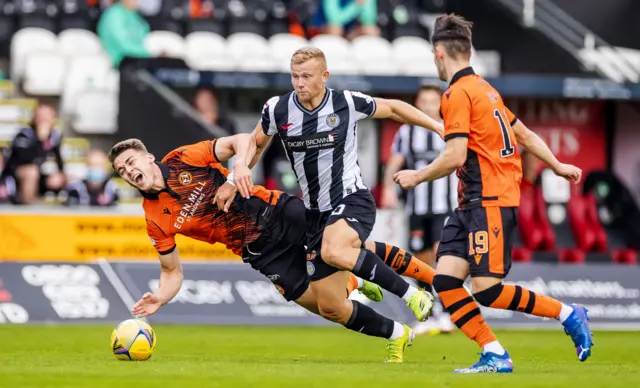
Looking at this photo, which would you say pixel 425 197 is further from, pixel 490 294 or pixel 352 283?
pixel 490 294

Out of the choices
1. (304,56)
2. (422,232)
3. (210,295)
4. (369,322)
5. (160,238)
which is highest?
(304,56)

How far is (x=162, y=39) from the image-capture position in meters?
18.8

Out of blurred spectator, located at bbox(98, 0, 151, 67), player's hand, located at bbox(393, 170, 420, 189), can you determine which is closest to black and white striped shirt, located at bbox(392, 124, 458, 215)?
player's hand, located at bbox(393, 170, 420, 189)

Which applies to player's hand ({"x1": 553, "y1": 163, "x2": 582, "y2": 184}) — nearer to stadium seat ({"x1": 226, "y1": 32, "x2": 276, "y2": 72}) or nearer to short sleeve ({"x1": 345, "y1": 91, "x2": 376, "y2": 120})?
short sleeve ({"x1": 345, "y1": 91, "x2": 376, "y2": 120})

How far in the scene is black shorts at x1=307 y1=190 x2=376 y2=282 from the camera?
356 inches

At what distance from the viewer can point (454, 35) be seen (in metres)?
8.27

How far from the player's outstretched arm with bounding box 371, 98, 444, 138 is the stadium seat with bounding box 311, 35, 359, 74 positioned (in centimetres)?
861

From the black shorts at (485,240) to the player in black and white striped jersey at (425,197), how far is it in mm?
4847

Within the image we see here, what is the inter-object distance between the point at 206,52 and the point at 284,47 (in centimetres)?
117

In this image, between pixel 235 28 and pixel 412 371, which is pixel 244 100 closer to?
pixel 235 28

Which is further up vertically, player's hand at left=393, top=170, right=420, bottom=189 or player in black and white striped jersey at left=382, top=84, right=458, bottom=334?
player's hand at left=393, top=170, right=420, bottom=189

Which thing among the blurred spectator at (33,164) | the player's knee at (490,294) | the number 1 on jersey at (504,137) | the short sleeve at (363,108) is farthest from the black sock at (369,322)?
the blurred spectator at (33,164)

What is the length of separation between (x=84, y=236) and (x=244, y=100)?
463 centimetres

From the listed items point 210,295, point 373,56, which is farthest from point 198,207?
point 373,56
